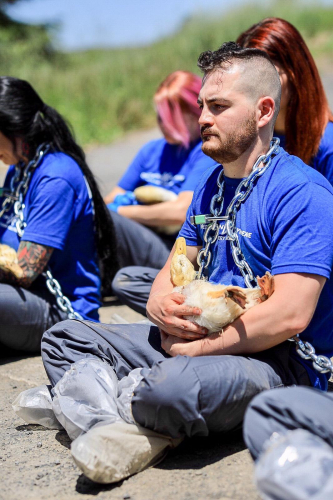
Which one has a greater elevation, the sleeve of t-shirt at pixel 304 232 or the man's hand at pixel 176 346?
the sleeve of t-shirt at pixel 304 232

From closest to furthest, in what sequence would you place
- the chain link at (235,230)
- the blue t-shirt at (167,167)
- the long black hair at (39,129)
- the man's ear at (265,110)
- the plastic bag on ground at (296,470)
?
1. the plastic bag on ground at (296,470)
2. the chain link at (235,230)
3. the man's ear at (265,110)
4. the long black hair at (39,129)
5. the blue t-shirt at (167,167)

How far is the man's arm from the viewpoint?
7.61 feet

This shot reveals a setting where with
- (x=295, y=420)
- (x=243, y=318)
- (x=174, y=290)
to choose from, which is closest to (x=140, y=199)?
(x=174, y=290)

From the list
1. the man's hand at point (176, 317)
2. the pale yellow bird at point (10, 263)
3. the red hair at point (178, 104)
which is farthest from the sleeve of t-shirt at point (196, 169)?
the man's hand at point (176, 317)

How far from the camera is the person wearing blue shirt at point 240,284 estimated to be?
90.4 inches

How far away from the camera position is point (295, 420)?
74.0 inches

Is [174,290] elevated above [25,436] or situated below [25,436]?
above

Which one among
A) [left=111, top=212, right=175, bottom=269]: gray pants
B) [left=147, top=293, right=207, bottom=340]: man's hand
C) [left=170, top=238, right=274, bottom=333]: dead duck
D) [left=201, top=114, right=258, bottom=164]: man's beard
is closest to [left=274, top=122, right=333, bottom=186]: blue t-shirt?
[left=201, top=114, right=258, bottom=164]: man's beard

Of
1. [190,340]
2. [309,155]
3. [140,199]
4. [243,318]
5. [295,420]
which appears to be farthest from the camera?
[140,199]

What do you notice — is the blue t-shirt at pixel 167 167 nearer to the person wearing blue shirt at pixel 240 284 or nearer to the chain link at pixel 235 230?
the person wearing blue shirt at pixel 240 284

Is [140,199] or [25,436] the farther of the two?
[140,199]

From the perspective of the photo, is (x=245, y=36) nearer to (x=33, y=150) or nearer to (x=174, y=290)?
(x=33, y=150)

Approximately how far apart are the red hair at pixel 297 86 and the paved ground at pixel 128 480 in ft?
5.77

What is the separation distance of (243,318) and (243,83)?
1.00 metres
